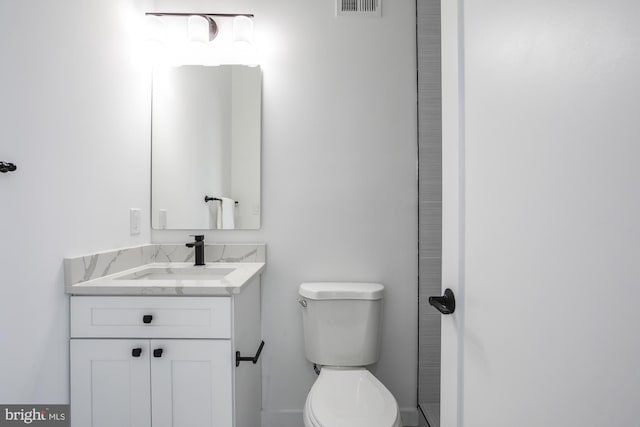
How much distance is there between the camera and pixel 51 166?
1073 millimetres

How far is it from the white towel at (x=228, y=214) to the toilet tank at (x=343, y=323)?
0.55 m

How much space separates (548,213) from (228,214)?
152cm

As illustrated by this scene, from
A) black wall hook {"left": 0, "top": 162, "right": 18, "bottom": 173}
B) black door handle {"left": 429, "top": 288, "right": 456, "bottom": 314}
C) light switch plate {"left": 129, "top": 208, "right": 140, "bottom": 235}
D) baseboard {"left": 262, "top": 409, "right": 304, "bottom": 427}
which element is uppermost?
black wall hook {"left": 0, "top": 162, "right": 18, "bottom": 173}

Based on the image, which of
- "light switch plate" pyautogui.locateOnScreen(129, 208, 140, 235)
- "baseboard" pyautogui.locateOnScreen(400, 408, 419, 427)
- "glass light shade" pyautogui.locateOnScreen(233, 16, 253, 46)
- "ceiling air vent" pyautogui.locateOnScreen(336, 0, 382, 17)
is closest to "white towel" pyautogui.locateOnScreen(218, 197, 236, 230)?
"light switch plate" pyautogui.locateOnScreen(129, 208, 140, 235)

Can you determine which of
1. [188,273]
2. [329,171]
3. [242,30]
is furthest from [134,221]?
[242,30]

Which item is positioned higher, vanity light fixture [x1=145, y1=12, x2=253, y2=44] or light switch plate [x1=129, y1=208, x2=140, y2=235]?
vanity light fixture [x1=145, y1=12, x2=253, y2=44]

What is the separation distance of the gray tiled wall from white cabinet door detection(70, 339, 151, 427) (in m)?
1.28

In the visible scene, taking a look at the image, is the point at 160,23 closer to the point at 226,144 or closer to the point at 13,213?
the point at 226,144

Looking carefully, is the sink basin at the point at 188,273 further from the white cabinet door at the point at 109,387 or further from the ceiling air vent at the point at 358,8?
the ceiling air vent at the point at 358,8

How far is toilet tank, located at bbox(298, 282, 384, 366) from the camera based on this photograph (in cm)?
154

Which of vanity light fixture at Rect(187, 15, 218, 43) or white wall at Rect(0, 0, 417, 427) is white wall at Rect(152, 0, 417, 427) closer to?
white wall at Rect(0, 0, 417, 427)

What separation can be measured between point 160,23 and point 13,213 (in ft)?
4.06

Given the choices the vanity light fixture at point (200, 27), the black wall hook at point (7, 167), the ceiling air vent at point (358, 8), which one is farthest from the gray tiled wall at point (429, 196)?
the black wall hook at point (7, 167)

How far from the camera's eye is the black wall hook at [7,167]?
0.89 metres
